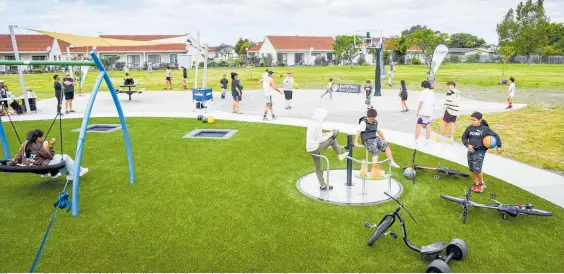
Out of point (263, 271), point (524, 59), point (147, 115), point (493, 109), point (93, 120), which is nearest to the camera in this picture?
point (263, 271)

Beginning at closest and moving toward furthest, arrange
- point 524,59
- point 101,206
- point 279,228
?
point 279,228 → point 101,206 → point 524,59

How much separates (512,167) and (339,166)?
431 centimetres

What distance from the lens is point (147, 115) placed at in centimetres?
1845

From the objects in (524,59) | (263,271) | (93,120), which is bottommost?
(263,271)

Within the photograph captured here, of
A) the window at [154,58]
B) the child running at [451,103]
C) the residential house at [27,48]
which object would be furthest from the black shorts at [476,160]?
the window at [154,58]

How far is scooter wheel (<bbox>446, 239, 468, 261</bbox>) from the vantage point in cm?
566

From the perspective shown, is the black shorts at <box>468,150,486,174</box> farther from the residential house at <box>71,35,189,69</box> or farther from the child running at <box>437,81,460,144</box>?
the residential house at <box>71,35,189,69</box>

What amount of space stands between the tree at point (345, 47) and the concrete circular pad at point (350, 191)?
65146 mm

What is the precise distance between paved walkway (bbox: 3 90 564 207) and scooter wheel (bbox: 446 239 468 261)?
11.9 ft

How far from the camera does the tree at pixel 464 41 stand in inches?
4453

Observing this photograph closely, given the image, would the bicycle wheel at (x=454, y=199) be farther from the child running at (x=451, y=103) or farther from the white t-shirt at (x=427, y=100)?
the child running at (x=451, y=103)

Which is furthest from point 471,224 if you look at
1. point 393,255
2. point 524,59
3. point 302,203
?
point 524,59

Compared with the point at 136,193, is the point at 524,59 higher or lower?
higher

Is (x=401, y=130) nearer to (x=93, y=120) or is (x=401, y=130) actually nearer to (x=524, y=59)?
(x=93, y=120)
